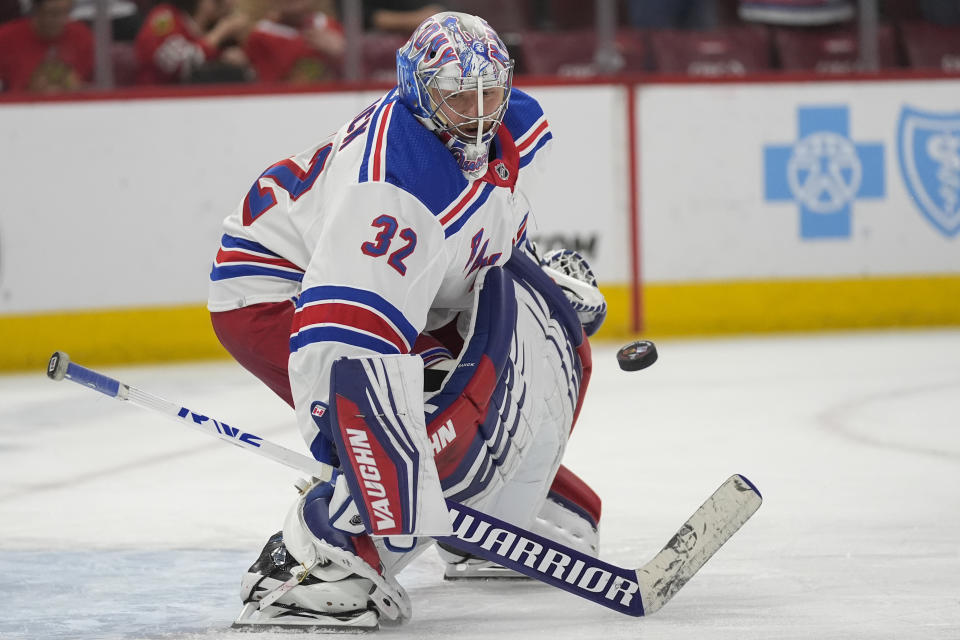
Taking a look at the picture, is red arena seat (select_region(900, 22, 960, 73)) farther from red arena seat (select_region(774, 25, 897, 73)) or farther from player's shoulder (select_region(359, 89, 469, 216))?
player's shoulder (select_region(359, 89, 469, 216))

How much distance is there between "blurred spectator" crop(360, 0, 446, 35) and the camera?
5770 millimetres

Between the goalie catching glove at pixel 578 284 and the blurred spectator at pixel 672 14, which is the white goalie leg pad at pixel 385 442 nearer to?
the goalie catching glove at pixel 578 284

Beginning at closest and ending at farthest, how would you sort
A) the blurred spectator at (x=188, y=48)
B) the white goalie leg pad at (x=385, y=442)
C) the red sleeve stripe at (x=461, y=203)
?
the white goalie leg pad at (x=385, y=442)
the red sleeve stripe at (x=461, y=203)
the blurred spectator at (x=188, y=48)

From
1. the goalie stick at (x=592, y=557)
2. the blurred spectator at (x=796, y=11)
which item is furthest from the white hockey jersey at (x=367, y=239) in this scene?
the blurred spectator at (x=796, y=11)

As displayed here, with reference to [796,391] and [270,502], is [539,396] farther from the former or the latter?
[796,391]

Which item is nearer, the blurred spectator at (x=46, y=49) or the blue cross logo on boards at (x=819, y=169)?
the blurred spectator at (x=46, y=49)

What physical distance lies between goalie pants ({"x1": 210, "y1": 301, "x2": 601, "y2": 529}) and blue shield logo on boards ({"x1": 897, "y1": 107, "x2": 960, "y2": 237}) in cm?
369

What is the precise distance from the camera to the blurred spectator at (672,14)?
19.9ft

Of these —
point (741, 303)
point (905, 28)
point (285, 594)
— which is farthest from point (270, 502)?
point (905, 28)

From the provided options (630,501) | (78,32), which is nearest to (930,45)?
(78,32)

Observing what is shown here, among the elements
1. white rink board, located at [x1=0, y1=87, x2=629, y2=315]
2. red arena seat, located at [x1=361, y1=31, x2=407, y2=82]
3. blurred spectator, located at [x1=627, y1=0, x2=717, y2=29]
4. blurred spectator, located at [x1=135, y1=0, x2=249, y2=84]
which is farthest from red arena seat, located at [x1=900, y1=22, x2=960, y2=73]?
blurred spectator, located at [x1=135, y1=0, x2=249, y2=84]

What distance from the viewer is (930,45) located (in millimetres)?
6164

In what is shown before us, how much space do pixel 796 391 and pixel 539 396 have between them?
7.48 feet

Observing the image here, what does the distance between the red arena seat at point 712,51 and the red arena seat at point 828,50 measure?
0.09m
